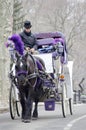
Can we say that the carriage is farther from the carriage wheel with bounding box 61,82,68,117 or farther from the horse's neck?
the horse's neck

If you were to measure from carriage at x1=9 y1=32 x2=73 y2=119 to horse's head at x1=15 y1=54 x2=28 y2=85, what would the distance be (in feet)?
3.10

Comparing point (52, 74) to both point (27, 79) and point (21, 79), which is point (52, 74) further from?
point (21, 79)

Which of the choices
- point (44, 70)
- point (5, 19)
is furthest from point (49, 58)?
point (5, 19)

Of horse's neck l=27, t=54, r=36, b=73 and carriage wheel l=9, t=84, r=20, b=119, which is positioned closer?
horse's neck l=27, t=54, r=36, b=73

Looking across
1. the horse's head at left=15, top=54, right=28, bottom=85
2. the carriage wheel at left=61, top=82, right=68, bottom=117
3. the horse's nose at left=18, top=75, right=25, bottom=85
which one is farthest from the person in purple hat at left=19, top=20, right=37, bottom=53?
the carriage wheel at left=61, top=82, right=68, bottom=117

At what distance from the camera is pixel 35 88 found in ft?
45.7

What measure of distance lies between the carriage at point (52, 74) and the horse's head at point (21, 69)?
0.95 m

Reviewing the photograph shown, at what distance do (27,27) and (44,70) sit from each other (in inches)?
44.7

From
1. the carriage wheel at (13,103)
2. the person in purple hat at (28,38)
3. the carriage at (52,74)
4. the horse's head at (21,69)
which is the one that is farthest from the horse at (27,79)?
the carriage wheel at (13,103)

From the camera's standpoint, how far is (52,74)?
14852 millimetres

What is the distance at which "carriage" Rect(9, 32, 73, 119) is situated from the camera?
1450cm

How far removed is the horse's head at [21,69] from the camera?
1301cm

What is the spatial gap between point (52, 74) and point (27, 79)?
1.76 m

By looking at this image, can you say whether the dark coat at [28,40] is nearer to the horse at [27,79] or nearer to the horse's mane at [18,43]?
the horse at [27,79]
